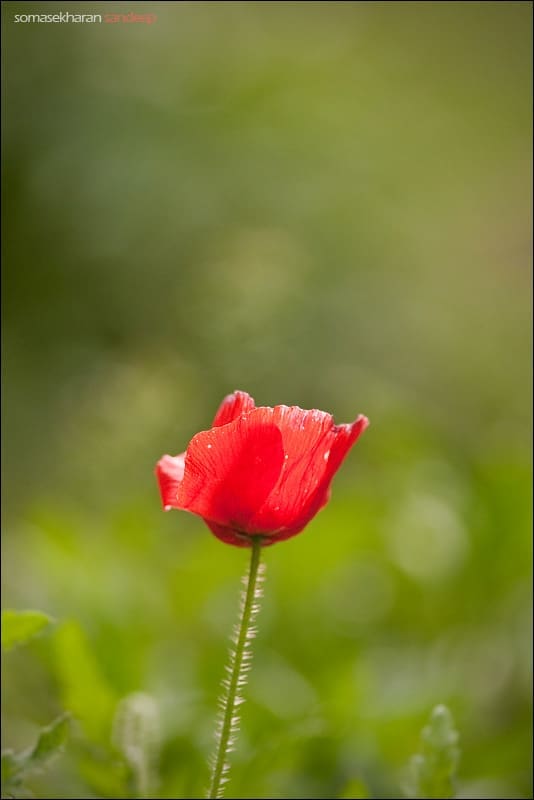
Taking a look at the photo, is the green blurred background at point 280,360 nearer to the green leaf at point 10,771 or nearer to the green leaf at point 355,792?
the green leaf at point 355,792

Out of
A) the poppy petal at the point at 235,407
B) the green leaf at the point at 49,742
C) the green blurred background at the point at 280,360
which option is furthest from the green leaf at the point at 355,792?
the poppy petal at the point at 235,407

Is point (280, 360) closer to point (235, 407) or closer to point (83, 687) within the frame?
point (83, 687)

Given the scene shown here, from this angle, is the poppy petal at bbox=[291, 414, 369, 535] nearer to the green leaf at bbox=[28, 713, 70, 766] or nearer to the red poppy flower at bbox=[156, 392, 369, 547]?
the red poppy flower at bbox=[156, 392, 369, 547]

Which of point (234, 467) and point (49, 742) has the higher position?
point (234, 467)

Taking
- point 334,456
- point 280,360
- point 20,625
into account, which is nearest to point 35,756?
point 20,625

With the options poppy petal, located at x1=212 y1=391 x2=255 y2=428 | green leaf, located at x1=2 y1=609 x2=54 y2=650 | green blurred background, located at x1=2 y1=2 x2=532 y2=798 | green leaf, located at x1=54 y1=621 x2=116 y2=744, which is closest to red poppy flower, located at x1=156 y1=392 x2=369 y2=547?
poppy petal, located at x1=212 y1=391 x2=255 y2=428

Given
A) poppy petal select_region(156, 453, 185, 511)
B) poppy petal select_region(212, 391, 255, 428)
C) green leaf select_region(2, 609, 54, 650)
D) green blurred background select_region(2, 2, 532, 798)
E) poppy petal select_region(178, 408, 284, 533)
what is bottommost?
green leaf select_region(2, 609, 54, 650)
